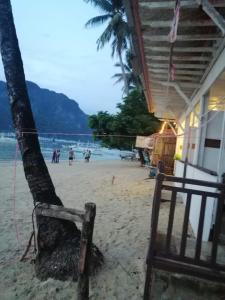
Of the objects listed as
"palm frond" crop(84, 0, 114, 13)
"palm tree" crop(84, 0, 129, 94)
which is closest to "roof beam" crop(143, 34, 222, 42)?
"palm tree" crop(84, 0, 129, 94)

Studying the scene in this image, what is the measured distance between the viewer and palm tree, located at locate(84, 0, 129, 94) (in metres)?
30.0

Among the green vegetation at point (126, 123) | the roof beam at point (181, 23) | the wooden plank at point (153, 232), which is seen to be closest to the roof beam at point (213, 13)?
the roof beam at point (181, 23)

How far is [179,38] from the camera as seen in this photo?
4703mm

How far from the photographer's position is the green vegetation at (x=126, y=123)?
2412 cm

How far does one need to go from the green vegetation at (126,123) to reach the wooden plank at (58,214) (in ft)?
60.4

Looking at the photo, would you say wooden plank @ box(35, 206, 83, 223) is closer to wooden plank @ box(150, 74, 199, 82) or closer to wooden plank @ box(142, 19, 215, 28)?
wooden plank @ box(142, 19, 215, 28)

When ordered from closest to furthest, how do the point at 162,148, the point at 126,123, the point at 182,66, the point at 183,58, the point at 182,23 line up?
1. the point at 182,23
2. the point at 183,58
3. the point at 182,66
4. the point at 162,148
5. the point at 126,123

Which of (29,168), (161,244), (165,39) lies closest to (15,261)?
(29,168)

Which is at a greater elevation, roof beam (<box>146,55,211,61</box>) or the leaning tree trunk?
roof beam (<box>146,55,211,61</box>)

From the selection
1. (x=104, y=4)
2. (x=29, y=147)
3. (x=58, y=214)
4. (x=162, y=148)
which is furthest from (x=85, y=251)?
(x=104, y=4)

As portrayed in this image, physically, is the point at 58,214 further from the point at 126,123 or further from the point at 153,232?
the point at 126,123

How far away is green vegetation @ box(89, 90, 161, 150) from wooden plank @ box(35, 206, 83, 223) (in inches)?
724

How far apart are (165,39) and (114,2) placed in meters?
31.1

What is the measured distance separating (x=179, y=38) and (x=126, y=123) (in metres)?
19.9
